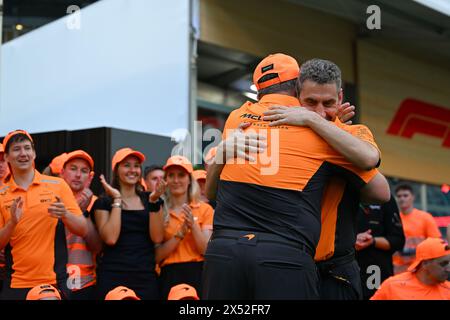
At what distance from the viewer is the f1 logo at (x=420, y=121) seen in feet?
39.8

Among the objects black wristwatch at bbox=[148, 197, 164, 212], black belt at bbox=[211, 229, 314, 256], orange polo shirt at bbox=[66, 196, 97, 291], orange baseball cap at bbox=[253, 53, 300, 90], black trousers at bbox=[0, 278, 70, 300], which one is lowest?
black trousers at bbox=[0, 278, 70, 300]


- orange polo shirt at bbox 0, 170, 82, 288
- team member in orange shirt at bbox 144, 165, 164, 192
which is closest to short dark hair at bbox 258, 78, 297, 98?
orange polo shirt at bbox 0, 170, 82, 288

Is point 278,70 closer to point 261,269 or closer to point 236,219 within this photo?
point 236,219

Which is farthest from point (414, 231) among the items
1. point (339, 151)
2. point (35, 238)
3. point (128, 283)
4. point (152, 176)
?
point (339, 151)

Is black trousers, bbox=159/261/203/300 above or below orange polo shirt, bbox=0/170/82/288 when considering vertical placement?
below

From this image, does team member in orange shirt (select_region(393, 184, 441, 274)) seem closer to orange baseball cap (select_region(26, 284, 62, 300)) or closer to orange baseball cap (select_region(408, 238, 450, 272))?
orange baseball cap (select_region(408, 238, 450, 272))

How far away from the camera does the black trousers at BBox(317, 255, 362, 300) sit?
3.11 metres

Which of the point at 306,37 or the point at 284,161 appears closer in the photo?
the point at 284,161

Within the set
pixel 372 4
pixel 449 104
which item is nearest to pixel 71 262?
pixel 372 4

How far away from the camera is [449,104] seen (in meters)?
13.1
